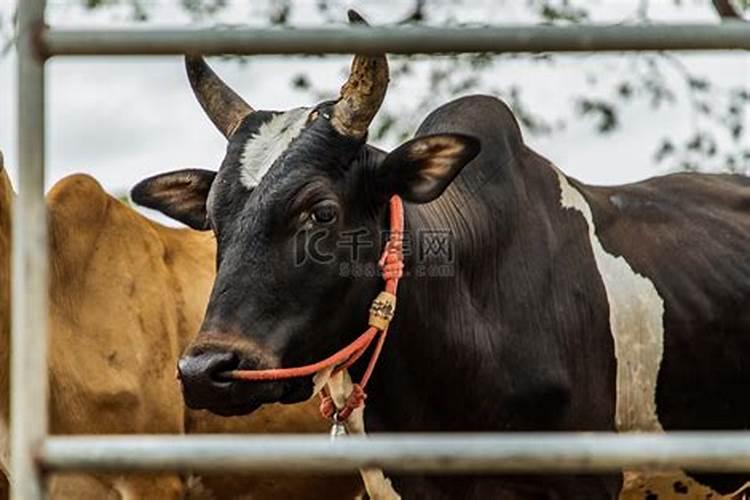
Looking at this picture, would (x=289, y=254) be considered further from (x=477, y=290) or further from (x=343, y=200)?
(x=477, y=290)

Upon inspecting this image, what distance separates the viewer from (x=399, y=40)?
6.43ft

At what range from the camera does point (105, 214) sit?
20.7ft

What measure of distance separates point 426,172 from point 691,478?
132 centimetres

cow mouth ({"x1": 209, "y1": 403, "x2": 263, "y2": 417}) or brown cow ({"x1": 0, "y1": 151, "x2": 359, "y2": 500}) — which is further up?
cow mouth ({"x1": 209, "y1": 403, "x2": 263, "y2": 417})

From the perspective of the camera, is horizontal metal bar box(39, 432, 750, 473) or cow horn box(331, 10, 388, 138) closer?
horizontal metal bar box(39, 432, 750, 473)

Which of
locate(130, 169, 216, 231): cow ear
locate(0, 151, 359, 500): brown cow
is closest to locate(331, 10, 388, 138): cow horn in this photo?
locate(130, 169, 216, 231): cow ear

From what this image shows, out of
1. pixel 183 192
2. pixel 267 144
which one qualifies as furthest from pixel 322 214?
pixel 183 192

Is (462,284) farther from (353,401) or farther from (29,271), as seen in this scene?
(29,271)

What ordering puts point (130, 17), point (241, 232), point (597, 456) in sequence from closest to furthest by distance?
point (597, 456)
point (241, 232)
point (130, 17)

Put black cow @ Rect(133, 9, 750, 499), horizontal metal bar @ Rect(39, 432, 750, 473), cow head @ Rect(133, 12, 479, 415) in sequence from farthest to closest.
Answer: black cow @ Rect(133, 9, 750, 499) < cow head @ Rect(133, 12, 479, 415) < horizontal metal bar @ Rect(39, 432, 750, 473)

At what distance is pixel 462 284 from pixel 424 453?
2.95 metres

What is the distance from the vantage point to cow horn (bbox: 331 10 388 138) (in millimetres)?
4523

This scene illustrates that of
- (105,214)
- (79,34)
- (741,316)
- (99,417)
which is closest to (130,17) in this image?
(105,214)

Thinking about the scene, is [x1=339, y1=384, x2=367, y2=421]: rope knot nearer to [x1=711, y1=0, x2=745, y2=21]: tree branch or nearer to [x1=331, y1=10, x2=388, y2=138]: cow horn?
[x1=331, y1=10, x2=388, y2=138]: cow horn
